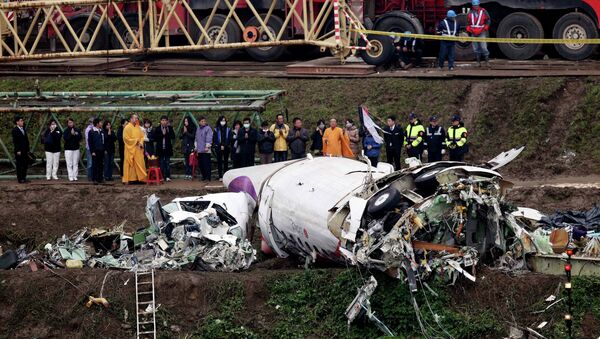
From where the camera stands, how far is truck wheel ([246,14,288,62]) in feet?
110

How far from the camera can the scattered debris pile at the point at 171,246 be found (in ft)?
69.2

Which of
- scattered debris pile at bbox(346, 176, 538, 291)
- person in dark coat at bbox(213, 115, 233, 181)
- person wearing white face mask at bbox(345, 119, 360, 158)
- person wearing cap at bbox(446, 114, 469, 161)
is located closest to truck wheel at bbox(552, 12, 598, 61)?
person wearing cap at bbox(446, 114, 469, 161)

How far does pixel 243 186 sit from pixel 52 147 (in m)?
6.04

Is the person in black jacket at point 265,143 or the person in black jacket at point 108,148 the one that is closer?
the person in black jacket at point 265,143

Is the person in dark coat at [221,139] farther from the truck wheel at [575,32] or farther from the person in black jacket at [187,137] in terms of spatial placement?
the truck wheel at [575,32]

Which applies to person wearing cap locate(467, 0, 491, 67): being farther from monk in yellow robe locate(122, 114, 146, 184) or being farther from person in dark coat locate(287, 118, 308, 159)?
monk in yellow robe locate(122, 114, 146, 184)

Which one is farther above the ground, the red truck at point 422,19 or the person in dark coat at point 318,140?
the red truck at point 422,19

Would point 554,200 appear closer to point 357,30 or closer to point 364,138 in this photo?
point 364,138

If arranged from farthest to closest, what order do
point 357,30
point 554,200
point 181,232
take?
point 357,30 < point 554,200 < point 181,232

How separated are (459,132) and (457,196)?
6815mm

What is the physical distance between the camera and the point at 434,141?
85.6 feet

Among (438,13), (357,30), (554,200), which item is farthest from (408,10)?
(554,200)

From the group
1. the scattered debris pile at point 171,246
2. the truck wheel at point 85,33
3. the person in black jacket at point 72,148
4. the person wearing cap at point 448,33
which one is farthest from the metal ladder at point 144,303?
the truck wheel at point 85,33

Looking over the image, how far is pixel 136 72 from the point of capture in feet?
110
